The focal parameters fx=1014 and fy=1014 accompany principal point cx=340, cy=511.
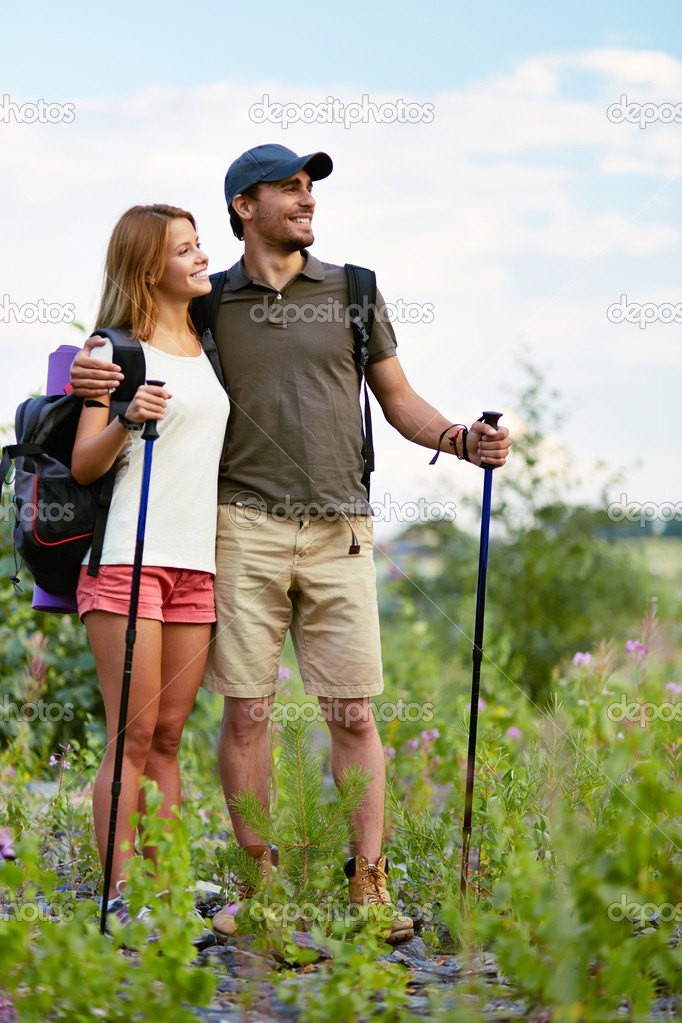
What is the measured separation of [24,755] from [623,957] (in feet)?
10.2

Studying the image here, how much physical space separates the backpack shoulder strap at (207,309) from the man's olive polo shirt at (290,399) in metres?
0.03

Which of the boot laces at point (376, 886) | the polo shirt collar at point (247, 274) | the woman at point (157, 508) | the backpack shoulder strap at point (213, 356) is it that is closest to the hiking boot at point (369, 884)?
the boot laces at point (376, 886)

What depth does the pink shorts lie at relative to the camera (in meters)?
3.06

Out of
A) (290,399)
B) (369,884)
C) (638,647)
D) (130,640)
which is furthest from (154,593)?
(638,647)

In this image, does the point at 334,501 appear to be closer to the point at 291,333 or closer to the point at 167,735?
the point at 291,333

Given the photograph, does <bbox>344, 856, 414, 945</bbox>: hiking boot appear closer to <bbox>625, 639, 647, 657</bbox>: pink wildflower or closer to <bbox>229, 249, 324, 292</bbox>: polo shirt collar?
<bbox>625, 639, 647, 657</bbox>: pink wildflower

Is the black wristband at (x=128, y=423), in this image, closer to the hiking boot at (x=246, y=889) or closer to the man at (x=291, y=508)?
the man at (x=291, y=508)

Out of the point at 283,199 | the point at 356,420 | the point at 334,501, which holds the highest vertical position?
the point at 283,199

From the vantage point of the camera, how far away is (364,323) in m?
3.54

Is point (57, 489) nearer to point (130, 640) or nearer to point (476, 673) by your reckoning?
point (130, 640)

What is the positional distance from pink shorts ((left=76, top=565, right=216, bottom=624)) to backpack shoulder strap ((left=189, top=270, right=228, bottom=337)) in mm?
865

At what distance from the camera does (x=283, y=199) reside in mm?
3465

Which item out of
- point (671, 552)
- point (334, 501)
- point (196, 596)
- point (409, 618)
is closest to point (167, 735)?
point (196, 596)

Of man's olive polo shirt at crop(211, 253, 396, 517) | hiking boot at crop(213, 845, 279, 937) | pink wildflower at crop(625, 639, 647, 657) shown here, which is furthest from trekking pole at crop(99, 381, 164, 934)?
pink wildflower at crop(625, 639, 647, 657)
